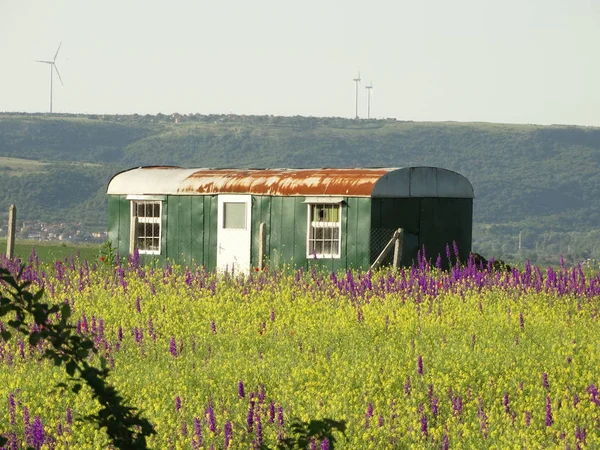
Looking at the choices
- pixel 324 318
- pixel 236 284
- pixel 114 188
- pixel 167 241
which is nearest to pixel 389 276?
pixel 236 284

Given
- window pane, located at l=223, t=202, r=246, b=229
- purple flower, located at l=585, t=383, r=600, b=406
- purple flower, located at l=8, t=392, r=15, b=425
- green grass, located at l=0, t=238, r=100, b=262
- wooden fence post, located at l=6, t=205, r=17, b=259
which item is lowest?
green grass, located at l=0, t=238, r=100, b=262

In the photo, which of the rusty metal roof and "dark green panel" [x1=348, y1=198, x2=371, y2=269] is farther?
the rusty metal roof

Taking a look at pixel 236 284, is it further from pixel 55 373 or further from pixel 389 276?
pixel 55 373

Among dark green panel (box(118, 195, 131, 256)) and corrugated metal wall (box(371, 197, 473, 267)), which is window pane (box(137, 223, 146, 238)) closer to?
dark green panel (box(118, 195, 131, 256))

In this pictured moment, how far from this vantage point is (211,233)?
2603 cm

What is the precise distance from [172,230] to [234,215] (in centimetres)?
181

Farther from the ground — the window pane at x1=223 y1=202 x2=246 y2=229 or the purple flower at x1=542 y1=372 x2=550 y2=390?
the window pane at x1=223 y1=202 x2=246 y2=229

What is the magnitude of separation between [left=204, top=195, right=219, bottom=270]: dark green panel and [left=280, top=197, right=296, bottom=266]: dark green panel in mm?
1971

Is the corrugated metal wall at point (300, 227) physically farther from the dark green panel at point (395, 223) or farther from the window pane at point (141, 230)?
the window pane at point (141, 230)

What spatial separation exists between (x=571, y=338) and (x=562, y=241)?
16390cm

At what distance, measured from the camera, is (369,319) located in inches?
595

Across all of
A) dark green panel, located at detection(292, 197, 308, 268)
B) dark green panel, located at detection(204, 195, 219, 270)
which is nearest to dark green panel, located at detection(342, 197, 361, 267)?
dark green panel, located at detection(292, 197, 308, 268)

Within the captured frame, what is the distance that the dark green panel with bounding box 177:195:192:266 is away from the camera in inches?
1039

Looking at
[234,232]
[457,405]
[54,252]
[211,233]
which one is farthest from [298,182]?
[54,252]
